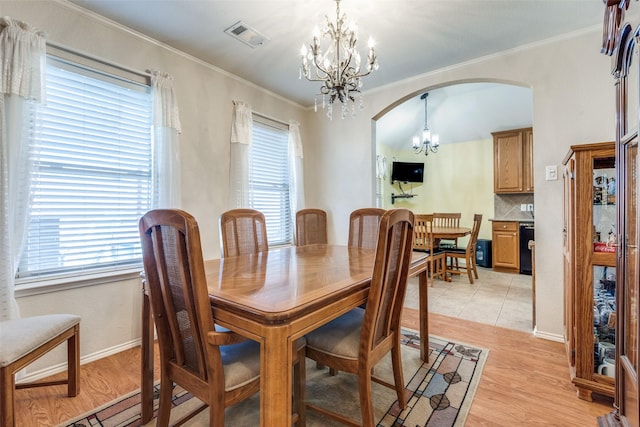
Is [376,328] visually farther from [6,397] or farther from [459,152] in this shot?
[459,152]

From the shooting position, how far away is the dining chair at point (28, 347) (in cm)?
126

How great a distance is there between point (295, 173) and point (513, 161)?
387cm

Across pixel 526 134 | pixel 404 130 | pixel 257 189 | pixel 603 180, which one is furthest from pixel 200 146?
pixel 526 134

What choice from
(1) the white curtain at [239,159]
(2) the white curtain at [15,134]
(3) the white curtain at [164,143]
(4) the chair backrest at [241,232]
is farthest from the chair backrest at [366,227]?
(2) the white curtain at [15,134]

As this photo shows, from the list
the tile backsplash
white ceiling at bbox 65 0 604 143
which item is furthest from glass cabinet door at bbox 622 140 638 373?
the tile backsplash

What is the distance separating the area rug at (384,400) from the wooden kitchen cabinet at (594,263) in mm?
596

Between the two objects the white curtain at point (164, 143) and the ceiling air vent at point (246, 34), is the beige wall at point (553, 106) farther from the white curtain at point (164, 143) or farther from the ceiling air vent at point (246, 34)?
the white curtain at point (164, 143)

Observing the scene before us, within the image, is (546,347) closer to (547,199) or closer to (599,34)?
(547,199)

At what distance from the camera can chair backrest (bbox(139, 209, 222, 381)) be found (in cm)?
99

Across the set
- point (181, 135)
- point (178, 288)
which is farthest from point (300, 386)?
point (181, 135)

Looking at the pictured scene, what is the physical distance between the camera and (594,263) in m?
1.58

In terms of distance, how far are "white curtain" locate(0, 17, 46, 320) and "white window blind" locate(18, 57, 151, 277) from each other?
2.8 inches

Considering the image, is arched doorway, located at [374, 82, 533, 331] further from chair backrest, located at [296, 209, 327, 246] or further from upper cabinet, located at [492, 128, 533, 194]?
chair backrest, located at [296, 209, 327, 246]

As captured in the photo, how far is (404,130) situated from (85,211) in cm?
552
